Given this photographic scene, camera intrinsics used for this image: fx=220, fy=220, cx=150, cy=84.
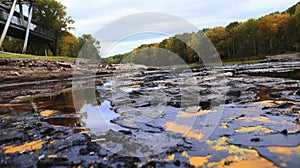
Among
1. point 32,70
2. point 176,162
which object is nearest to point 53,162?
point 176,162

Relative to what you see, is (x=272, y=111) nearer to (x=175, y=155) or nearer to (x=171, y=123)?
(x=171, y=123)

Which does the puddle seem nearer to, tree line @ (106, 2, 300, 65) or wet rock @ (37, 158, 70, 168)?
wet rock @ (37, 158, 70, 168)

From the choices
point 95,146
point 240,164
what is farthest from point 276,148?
point 95,146

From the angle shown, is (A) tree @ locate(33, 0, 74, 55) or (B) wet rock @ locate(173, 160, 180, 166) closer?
(B) wet rock @ locate(173, 160, 180, 166)

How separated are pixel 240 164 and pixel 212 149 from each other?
0.49 metres

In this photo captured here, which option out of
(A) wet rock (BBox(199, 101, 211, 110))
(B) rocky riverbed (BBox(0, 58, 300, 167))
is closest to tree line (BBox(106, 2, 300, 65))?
(A) wet rock (BBox(199, 101, 211, 110))

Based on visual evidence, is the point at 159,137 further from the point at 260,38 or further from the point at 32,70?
the point at 260,38

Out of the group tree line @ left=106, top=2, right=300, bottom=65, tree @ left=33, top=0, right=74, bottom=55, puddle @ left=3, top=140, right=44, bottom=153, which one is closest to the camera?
puddle @ left=3, top=140, right=44, bottom=153

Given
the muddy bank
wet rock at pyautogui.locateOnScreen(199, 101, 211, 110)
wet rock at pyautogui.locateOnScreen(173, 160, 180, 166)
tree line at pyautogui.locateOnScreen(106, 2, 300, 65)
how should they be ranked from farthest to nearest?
tree line at pyautogui.locateOnScreen(106, 2, 300, 65)
the muddy bank
wet rock at pyautogui.locateOnScreen(199, 101, 211, 110)
wet rock at pyautogui.locateOnScreen(173, 160, 180, 166)

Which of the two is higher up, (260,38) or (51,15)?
(51,15)

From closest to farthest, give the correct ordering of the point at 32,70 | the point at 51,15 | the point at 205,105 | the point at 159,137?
the point at 159,137
the point at 205,105
the point at 32,70
the point at 51,15

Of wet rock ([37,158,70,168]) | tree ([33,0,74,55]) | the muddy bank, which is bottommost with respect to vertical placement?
wet rock ([37,158,70,168])

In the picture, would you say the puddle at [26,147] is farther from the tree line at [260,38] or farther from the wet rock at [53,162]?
the tree line at [260,38]

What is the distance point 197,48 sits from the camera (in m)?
41.7
